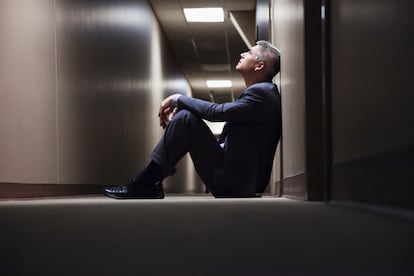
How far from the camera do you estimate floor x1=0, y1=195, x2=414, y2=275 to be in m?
0.80

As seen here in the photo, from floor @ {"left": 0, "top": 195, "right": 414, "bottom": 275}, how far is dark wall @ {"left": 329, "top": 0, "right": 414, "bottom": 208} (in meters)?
0.12

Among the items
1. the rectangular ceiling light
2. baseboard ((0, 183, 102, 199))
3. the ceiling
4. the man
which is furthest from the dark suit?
the rectangular ceiling light

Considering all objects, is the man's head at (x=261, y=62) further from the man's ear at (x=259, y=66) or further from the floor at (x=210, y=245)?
the floor at (x=210, y=245)

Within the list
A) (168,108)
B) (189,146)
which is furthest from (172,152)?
(168,108)

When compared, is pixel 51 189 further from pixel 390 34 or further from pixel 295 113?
pixel 390 34

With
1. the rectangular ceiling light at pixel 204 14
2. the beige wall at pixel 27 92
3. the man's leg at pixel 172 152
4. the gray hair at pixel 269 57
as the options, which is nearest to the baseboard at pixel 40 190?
the beige wall at pixel 27 92

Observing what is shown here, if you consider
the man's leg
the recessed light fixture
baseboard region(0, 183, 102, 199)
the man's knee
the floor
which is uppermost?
the recessed light fixture

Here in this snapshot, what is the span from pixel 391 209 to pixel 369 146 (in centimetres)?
22

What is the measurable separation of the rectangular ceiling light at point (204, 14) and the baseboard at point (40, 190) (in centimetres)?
323

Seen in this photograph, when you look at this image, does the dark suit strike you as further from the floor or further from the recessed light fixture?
the recessed light fixture

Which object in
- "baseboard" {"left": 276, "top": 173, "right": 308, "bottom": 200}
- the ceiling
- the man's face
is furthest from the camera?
the ceiling

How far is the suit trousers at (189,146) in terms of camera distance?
10.0 feet

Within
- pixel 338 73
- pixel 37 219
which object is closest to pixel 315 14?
pixel 338 73

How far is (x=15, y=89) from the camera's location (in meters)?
3.19
